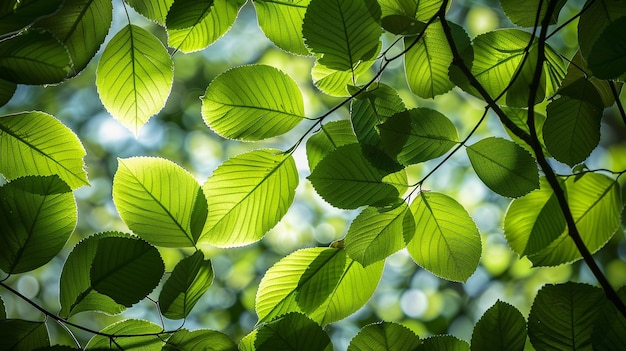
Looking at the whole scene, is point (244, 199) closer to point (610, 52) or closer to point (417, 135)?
point (417, 135)

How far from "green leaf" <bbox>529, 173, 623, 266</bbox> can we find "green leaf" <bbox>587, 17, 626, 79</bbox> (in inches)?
6.8

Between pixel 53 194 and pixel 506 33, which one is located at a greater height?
pixel 506 33

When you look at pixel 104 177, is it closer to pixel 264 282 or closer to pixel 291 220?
pixel 291 220

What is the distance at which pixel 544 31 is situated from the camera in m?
0.44

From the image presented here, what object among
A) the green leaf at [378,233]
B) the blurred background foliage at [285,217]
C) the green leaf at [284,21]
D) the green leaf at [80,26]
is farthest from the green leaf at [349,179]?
the blurred background foliage at [285,217]

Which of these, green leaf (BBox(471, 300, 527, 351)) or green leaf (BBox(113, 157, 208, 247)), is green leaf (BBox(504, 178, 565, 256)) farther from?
green leaf (BBox(113, 157, 208, 247))

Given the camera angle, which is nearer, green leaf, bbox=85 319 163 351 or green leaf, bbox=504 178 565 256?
green leaf, bbox=85 319 163 351

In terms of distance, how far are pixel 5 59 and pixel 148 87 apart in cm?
13

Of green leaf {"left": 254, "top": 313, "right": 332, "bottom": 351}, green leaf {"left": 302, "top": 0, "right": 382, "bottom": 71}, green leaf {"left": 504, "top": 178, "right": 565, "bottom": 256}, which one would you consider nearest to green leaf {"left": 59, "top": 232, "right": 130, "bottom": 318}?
green leaf {"left": 254, "top": 313, "right": 332, "bottom": 351}

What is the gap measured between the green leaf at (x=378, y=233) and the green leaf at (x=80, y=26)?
0.88 feet

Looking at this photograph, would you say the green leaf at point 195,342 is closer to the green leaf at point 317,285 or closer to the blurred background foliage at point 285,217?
the green leaf at point 317,285

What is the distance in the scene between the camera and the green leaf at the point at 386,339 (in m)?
0.41

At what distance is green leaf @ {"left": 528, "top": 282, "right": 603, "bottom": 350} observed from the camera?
39 cm

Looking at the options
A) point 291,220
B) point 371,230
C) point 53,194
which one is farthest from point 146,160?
point 291,220
